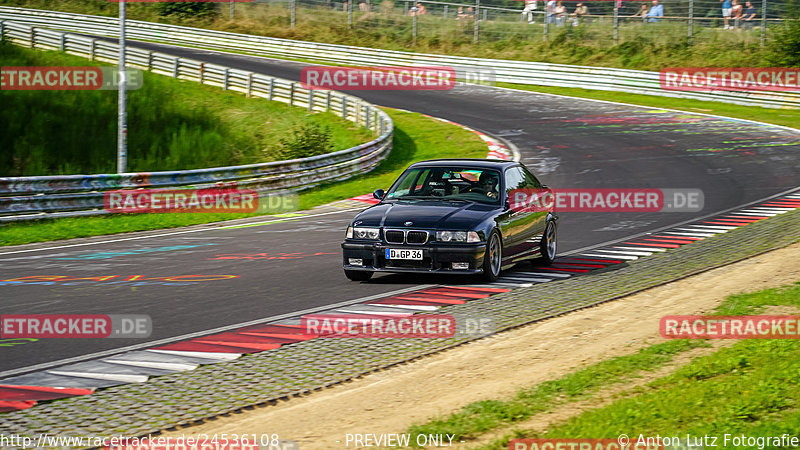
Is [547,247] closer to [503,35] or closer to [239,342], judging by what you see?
[239,342]

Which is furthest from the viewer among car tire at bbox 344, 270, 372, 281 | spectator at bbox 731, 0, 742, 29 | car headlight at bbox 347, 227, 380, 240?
spectator at bbox 731, 0, 742, 29

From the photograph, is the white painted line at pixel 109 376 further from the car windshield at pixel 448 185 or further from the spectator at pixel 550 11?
the spectator at pixel 550 11

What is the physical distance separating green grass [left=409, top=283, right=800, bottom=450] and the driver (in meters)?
4.78

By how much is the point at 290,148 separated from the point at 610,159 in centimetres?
980

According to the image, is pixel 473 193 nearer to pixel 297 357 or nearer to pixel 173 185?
pixel 297 357

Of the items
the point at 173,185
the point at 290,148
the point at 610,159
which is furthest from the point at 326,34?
the point at 173,185

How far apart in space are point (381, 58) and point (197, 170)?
28.5 metres

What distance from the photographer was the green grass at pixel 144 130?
93.1ft

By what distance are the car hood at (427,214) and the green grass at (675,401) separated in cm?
396

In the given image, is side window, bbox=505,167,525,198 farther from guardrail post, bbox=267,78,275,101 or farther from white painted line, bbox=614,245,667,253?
guardrail post, bbox=267,78,275,101

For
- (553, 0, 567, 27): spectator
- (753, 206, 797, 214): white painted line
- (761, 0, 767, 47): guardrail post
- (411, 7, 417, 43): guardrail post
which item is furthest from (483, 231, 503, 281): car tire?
(411, 7, 417, 43): guardrail post

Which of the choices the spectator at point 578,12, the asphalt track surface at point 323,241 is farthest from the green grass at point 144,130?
the spectator at point 578,12

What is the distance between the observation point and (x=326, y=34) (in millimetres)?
55000

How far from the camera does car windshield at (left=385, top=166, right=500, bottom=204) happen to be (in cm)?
1262
